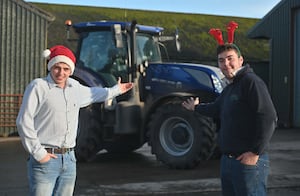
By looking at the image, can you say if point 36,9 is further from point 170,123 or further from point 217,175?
point 217,175

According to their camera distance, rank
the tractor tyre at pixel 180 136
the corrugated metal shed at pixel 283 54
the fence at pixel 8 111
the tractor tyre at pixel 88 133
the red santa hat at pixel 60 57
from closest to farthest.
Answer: the red santa hat at pixel 60 57 < the tractor tyre at pixel 180 136 < the tractor tyre at pixel 88 133 < the fence at pixel 8 111 < the corrugated metal shed at pixel 283 54

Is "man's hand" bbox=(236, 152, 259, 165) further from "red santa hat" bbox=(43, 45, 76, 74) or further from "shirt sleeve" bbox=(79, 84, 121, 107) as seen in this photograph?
"red santa hat" bbox=(43, 45, 76, 74)

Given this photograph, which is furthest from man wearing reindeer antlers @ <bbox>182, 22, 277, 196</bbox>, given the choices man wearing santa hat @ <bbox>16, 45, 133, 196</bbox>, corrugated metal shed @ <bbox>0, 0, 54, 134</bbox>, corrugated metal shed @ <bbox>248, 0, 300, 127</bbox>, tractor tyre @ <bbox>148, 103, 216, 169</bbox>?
corrugated metal shed @ <bbox>248, 0, 300, 127</bbox>

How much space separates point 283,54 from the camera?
816 inches

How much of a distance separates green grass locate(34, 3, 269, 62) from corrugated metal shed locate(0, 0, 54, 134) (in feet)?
21.5

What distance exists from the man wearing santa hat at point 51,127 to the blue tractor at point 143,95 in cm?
500

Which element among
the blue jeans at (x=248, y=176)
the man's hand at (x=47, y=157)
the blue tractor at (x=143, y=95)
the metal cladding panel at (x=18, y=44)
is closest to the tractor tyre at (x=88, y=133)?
the blue tractor at (x=143, y=95)

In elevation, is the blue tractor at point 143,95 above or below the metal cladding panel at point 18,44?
below

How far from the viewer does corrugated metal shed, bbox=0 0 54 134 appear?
51.6 feet

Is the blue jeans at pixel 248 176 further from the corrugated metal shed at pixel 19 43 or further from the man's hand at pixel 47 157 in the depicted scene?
the corrugated metal shed at pixel 19 43

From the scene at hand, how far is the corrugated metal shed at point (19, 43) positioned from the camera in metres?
15.7

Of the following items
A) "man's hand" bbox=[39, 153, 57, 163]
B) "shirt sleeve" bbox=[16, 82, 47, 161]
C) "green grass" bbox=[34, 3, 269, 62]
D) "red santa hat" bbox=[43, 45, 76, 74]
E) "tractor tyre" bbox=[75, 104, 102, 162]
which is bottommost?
"tractor tyre" bbox=[75, 104, 102, 162]

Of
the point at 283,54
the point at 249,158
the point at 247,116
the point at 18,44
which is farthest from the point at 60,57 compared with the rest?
the point at 283,54

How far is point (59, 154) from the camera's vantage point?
13.5 feet
